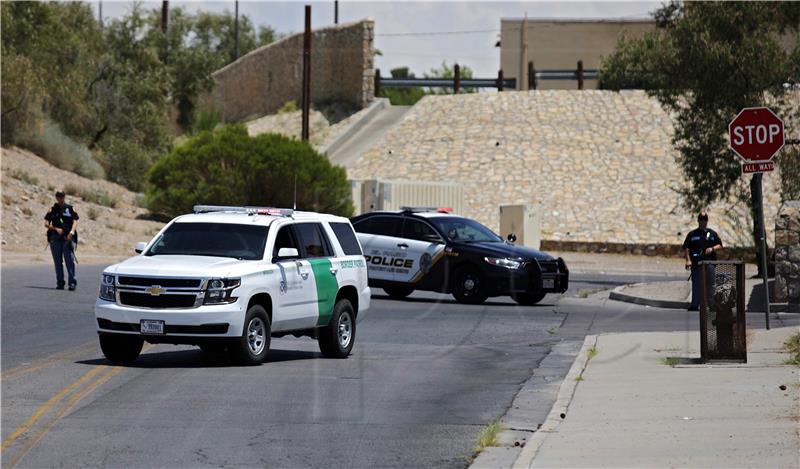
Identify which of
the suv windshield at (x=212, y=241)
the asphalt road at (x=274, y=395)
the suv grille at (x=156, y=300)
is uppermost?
the suv windshield at (x=212, y=241)

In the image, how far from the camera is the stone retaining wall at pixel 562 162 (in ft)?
179

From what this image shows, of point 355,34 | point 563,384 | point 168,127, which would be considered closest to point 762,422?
point 563,384

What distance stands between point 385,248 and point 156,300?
1217cm

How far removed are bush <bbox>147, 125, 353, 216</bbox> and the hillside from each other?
62.4 inches

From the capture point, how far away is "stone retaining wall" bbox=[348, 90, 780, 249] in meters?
54.6

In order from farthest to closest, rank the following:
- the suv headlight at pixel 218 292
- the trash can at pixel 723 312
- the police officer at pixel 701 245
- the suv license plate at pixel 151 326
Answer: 1. the police officer at pixel 701 245
2. the trash can at pixel 723 312
3. the suv headlight at pixel 218 292
4. the suv license plate at pixel 151 326

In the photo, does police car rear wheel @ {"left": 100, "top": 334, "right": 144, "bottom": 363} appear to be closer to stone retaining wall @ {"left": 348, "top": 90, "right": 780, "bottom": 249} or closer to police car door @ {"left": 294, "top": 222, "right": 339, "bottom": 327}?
police car door @ {"left": 294, "top": 222, "right": 339, "bottom": 327}

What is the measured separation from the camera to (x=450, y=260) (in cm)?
2641

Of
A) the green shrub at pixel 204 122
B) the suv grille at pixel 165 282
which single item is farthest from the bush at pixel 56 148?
the suv grille at pixel 165 282

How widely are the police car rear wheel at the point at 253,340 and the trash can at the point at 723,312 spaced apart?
Answer: 4.95 m

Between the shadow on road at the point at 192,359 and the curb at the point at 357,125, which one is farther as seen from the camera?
the curb at the point at 357,125

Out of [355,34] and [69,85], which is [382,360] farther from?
[355,34]

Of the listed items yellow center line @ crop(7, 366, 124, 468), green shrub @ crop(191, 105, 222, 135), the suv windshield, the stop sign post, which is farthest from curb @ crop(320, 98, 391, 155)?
yellow center line @ crop(7, 366, 124, 468)

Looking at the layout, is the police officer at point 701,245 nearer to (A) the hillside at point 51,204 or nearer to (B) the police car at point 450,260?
(B) the police car at point 450,260
